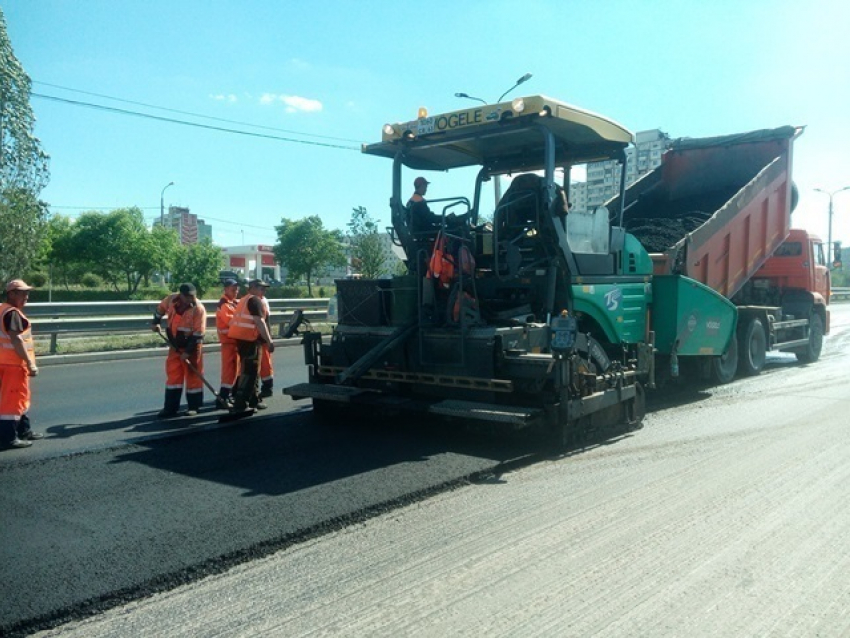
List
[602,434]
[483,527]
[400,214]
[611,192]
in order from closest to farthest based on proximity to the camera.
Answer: [483,527] < [602,434] < [400,214] < [611,192]

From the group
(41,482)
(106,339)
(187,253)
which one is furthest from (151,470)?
(187,253)

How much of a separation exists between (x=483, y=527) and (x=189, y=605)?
168cm

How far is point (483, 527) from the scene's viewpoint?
4.26m

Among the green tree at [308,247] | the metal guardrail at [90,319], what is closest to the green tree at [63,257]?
the green tree at [308,247]

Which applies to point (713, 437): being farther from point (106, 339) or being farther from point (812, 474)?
point (106, 339)

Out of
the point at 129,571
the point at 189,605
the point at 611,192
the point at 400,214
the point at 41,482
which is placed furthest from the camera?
the point at 611,192

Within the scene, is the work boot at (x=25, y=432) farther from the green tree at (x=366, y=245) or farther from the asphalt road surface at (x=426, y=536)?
the green tree at (x=366, y=245)

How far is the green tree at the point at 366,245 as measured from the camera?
A: 102ft

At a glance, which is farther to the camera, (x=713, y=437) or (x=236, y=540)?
(x=713, y=437)

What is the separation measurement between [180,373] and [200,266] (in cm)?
4296

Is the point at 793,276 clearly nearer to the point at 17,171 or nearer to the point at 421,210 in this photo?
the point at 421,210

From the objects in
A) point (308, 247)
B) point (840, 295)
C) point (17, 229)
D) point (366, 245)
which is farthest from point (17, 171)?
point (840, 295)

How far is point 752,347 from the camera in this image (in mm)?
11117

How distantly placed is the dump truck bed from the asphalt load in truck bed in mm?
12
